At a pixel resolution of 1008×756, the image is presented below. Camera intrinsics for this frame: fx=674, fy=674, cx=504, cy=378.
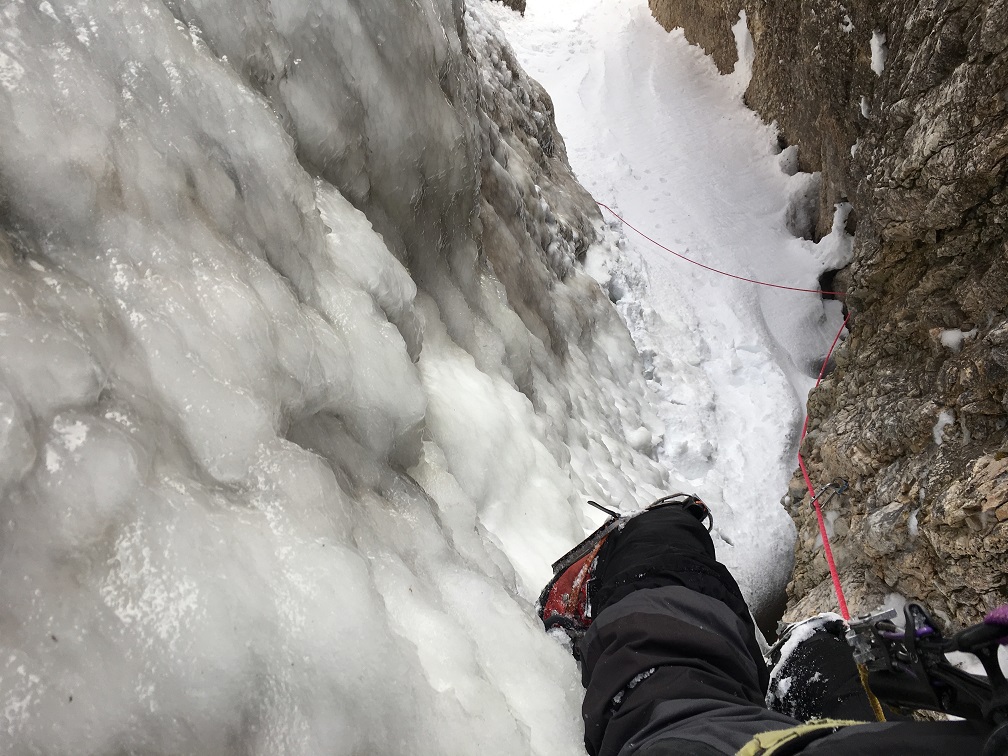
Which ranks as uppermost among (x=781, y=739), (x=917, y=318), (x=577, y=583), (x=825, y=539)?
(x=917, y=318)

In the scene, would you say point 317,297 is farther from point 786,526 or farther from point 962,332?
point 786,526

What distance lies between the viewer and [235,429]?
4.22 ft

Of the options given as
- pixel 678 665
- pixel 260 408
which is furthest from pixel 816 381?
pixel 260 408

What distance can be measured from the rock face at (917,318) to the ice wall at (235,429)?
7.06 ft

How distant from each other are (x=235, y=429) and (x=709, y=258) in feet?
18.5

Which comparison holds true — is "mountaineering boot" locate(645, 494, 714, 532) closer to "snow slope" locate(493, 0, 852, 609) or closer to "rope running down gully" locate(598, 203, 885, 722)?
"rope running down gully" locate(598, 203, 885, 722)

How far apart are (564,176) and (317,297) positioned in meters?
4.65

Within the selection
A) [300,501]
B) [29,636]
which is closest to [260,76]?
[300,501]

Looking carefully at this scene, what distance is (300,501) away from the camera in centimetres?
134

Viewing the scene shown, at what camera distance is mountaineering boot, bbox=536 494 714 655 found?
193 cm

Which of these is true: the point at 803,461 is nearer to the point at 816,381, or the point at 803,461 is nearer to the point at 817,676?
the point at 816,381

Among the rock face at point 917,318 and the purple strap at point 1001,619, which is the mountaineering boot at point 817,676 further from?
the rock face at point 917,318

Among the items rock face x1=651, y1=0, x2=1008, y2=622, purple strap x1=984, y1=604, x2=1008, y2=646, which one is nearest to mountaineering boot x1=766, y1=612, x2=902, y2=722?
purple strap x1=984, y1=604, x2=1008, y2=646

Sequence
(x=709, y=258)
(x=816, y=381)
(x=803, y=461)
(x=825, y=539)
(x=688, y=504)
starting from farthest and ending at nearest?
(x=709, y=258)
(x=816, y=381)
(x=803, y=461)
(x=825, y=539)
(x=688, y=504)
